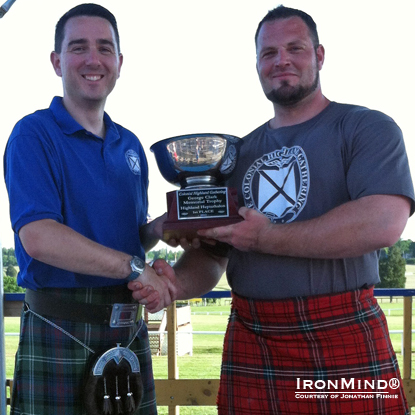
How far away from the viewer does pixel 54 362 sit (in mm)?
1470

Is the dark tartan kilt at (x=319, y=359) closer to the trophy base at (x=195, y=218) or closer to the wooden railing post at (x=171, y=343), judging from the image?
the trophy base at (x=195, y=218)

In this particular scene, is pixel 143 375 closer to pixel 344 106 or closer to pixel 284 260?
pixel 284 260

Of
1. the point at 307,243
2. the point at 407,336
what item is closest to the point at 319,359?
the point at 307,243

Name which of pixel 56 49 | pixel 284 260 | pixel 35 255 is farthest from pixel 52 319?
pixel 56 49

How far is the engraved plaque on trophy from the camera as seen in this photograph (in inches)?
58.3

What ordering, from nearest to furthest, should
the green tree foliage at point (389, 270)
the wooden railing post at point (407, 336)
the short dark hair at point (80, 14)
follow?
the short dark hair at point (80, 14), the green tree foliage at point (389, 270), the wooden railing post at point (407, 336)

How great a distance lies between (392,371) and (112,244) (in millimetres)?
928

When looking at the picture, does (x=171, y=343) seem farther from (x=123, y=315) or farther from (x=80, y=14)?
(x=80, y=14)

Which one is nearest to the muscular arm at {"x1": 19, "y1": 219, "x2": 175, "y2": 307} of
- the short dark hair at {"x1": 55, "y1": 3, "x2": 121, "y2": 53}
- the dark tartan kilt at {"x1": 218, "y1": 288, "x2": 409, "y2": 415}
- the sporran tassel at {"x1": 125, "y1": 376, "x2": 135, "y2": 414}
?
the sporran tassel at {"x1": 125, "y1": 376, "x2": 135, "y2": 414}

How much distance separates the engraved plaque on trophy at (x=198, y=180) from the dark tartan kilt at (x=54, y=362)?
35 centimetres

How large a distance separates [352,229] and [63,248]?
78 cm

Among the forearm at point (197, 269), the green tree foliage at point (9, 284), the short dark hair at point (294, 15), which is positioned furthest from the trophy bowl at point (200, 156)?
the green tree foliage at point (9, 284)

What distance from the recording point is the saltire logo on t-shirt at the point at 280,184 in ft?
4.90

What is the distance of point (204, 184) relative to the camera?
5.08 feet
